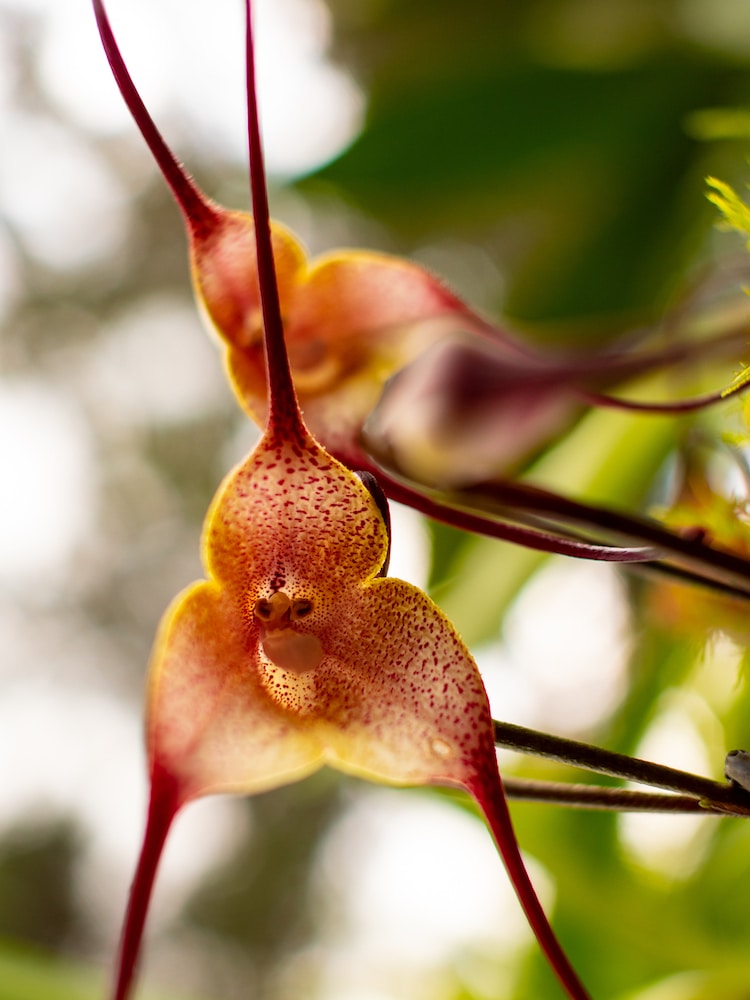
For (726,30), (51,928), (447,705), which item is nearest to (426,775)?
(447,705)

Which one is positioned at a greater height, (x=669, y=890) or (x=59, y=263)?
(x=669, y=890)

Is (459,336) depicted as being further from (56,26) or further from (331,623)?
(56,26)

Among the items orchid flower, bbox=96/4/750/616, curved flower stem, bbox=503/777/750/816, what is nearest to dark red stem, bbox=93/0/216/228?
orchid flower, bbox=96/4/750/616

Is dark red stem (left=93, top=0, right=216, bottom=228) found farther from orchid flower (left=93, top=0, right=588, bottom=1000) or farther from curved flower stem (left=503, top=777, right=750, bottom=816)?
curved flower stem (left=503, top=777, right=750, bottom=816)

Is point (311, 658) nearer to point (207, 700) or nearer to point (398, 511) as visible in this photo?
point (207, 700)

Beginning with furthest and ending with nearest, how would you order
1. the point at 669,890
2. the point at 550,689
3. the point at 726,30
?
the point at 550,689 < the point at 726,30 < the point at 669,890
